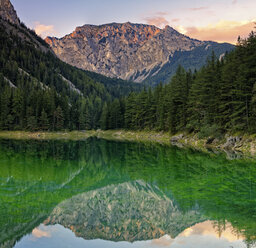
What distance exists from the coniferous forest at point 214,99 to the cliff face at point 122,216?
32.2 m

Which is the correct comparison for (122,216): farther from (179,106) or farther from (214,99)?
(179,106)

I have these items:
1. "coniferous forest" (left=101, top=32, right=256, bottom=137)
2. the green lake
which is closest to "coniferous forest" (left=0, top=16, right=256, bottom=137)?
"coniferous forest" (left=101, top=32, right=256, bottom=137)

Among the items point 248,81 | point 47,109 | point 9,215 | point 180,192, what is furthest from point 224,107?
point 47,109

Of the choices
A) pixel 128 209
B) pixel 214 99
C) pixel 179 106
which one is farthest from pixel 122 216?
pixel 179 106

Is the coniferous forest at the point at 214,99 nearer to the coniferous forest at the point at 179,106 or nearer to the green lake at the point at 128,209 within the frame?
the coniferous forest at the point at 179,106

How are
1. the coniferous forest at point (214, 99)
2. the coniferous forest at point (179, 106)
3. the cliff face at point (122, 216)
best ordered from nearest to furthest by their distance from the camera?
the cliff face at point (122, 216), the coniferous forest at point (214, 99), the coniferous forest at point (179, 106)

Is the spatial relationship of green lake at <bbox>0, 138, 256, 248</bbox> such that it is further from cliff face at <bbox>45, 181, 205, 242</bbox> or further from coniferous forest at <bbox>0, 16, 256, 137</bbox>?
coniferous forest at <bbox>0, 16, 256, 137</bbox>

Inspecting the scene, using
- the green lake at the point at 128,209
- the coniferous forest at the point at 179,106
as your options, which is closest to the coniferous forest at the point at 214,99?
the coniferous forest at the point at 179,106

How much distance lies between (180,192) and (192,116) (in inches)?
1813

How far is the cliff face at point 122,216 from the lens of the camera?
1224 centimetres

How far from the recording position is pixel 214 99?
56.3m

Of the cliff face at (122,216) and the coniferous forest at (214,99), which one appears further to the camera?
the coniferous forest at (214,99)

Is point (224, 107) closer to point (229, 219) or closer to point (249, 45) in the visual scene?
point (249, 45)

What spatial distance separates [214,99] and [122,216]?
1839 inches
